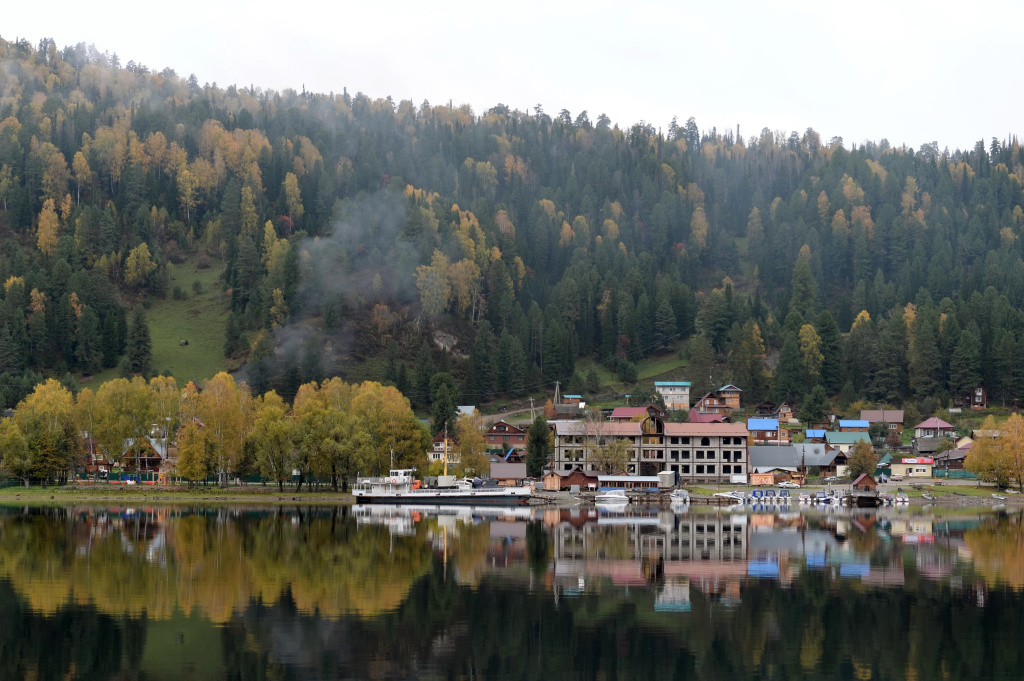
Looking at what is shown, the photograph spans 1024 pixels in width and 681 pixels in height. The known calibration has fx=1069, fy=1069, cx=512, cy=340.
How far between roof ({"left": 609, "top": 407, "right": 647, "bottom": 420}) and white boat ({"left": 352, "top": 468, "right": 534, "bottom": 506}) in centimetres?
3921

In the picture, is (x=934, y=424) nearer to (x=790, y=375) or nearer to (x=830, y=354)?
(x=790, y=375)

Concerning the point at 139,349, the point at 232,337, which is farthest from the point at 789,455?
the point at 139,349

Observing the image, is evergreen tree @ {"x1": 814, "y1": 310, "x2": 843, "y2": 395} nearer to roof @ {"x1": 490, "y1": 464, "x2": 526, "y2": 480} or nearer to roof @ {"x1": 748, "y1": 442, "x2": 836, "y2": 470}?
roof @ {"x1": 748, "y1": 442, "x2": 836, "y2": 470}

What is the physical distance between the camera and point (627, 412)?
5689 inches

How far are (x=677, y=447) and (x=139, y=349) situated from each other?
8048cm

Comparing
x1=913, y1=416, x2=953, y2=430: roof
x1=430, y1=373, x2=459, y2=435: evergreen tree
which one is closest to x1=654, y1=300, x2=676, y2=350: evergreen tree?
x1=430, y1=373, x2=459, y2=435: evergreen tree

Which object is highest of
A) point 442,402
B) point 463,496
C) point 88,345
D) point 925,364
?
point 88,345

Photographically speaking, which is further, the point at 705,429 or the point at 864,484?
the point at 705,429

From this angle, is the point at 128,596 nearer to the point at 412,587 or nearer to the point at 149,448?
the point at 412,587

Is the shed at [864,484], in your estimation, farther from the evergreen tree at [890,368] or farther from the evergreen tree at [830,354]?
the evergreen tree at [830,354]

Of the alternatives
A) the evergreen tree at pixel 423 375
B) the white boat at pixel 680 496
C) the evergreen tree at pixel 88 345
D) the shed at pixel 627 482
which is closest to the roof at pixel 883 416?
the shed at pixel 627 482

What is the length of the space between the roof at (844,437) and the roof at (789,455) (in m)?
4.15

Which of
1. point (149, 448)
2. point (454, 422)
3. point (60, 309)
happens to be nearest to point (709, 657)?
point (149, 448)

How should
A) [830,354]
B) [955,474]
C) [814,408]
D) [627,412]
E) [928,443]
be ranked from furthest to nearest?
[830,354], [814,408], [627,412], [928,443], [955,474]
